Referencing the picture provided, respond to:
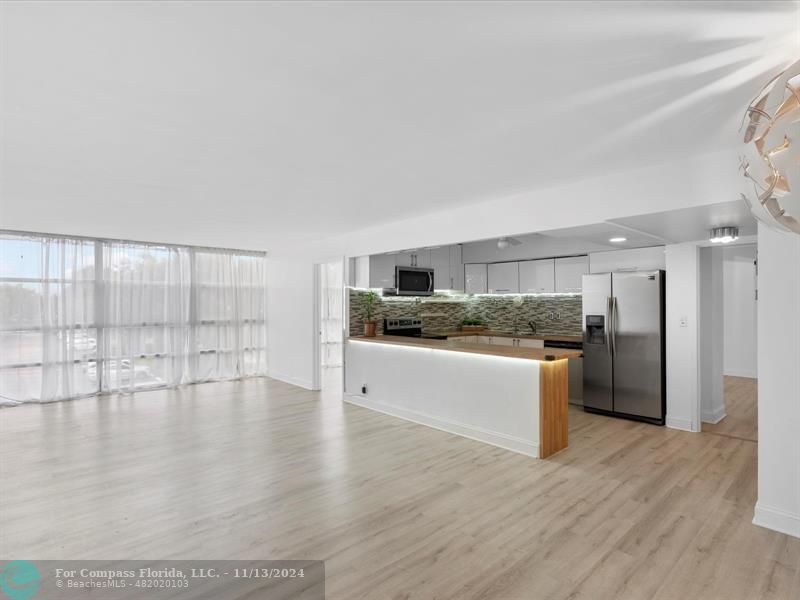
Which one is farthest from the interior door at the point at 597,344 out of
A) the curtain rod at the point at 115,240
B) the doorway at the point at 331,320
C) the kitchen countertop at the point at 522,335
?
the curtain rod at the point at 115,240

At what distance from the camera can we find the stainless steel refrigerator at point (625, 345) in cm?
495

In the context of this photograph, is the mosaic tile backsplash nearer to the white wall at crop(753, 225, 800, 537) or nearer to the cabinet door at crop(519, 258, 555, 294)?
the cabinet door at crop(519, 258, 555, 294)

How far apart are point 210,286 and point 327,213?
393 cm

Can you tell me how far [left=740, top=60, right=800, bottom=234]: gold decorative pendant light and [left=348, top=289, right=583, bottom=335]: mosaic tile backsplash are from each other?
5447 millimetres

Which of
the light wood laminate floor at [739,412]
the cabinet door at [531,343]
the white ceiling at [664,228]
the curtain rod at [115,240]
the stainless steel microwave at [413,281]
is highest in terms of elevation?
the curtain rod at [115,240]

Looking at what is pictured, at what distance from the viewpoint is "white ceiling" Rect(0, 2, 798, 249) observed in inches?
61.6

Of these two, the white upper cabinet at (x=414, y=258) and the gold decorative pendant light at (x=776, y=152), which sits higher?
the white upper cabinet at (x=414, y=258)

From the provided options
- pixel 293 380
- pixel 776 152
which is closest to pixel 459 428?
pixel 293 380

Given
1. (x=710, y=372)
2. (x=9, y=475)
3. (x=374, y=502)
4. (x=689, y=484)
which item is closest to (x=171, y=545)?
(x=374, y=502)

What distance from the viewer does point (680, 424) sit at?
4.79m

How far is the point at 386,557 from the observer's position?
96.2 inches

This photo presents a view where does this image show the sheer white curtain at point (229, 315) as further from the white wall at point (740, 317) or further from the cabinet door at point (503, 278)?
the white wall at point (740, 317)

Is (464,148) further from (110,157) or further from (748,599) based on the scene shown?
(748,599)

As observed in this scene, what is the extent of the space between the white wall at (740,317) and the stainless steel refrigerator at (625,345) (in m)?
4.04
